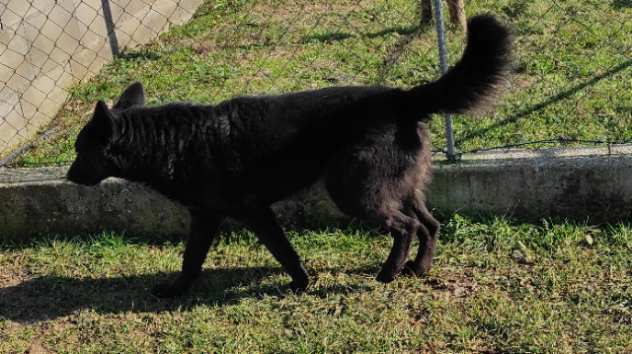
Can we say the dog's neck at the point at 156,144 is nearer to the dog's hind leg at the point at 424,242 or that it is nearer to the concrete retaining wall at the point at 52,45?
the dog's hind leg at the point at 424,242

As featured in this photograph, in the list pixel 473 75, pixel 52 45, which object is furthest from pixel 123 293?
pixel 52 45

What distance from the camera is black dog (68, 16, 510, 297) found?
12.0 ft

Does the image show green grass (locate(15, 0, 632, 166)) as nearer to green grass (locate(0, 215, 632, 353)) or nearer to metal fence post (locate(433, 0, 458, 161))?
metal fence post (locate(433, 0, 458, 161))

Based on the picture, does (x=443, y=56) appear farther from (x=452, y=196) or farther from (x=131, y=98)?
(x=131, y=98)

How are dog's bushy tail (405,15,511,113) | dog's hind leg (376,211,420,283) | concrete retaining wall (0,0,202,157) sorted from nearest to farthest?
1. dog's bushy tail (405,15,511,113)
2. dog's hind leg (376,211,420,283)
3. concrete retaining wall (0,0,202,157)

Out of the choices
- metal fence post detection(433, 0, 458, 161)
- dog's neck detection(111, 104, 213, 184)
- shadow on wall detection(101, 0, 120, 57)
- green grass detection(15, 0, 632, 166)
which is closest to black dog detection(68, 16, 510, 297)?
dog's neck detection(111, 104, 213, 184)

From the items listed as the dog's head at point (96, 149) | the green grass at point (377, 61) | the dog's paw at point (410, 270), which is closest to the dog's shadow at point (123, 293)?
the dog's paw at point (410, 270)

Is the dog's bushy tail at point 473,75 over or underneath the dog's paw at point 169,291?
over

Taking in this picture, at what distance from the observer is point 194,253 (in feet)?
13.2

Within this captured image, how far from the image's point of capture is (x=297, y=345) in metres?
3.49

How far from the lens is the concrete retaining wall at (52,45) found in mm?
5551

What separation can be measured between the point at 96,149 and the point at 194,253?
737mm

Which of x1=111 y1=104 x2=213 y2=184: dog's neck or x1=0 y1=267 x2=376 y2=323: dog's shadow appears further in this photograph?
x1=0 y1=267 x2=376 y2=323: dog's shadow

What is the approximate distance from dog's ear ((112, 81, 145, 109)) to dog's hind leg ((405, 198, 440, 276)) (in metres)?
1.59
